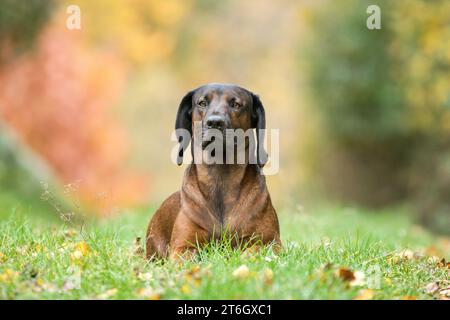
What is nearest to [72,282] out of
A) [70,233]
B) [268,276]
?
[268,276]

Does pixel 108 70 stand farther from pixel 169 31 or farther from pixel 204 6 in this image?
pixel 204 6

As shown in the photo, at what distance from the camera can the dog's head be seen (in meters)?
5.57

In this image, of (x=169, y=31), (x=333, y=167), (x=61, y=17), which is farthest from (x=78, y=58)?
(x=169, y=31)

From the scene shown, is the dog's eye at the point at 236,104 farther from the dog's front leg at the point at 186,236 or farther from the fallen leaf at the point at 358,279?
the fallen leaf at the point at 358,279

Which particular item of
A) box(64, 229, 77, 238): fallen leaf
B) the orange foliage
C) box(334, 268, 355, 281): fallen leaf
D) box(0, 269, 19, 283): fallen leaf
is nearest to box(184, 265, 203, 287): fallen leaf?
box(334, 268, 355, 281): fallen leaf

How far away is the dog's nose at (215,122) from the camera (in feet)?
18.0

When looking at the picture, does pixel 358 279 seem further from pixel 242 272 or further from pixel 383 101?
pixel 383 101

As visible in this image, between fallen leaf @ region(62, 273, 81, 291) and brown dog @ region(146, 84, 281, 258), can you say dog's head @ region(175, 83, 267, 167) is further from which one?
fallen leaf @ region(62, 273, 81, 291)

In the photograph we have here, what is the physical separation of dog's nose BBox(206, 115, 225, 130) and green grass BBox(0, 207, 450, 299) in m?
0.88

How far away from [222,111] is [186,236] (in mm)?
983

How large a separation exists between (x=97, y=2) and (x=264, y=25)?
1298 cm

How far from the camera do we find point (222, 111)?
560 cm
